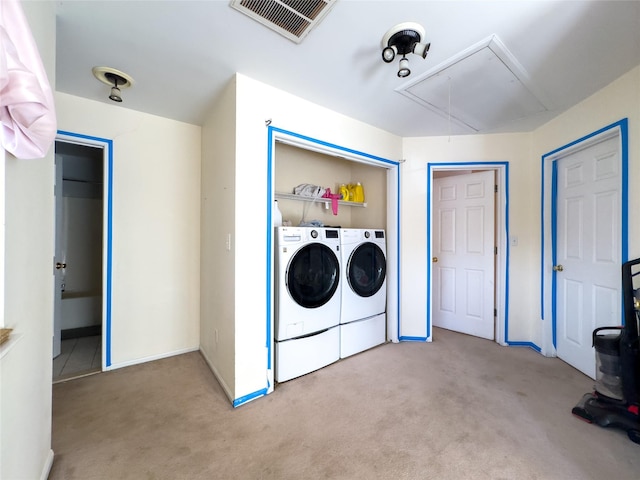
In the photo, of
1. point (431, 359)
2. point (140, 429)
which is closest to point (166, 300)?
point (140, 429)

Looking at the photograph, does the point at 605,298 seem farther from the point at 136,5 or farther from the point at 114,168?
the point at 114,168

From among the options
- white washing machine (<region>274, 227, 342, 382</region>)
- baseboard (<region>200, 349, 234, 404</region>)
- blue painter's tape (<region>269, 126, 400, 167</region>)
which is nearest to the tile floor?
baseboard (<region>200, 349, 234, 404</region>)

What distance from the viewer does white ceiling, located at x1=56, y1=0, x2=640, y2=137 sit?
4.18ft

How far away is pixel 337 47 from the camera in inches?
59.6

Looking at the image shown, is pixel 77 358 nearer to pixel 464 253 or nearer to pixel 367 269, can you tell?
pixel 367 269

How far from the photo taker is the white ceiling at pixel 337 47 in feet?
4.18

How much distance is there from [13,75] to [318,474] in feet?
6.14

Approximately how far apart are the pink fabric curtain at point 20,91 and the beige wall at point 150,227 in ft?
5.39

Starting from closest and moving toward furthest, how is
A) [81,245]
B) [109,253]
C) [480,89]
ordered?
[480,89], [109,253], [81,245]

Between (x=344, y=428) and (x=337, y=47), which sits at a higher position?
(x=337, y=47)

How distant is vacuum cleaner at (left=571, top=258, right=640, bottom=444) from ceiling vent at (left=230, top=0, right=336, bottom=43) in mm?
2211

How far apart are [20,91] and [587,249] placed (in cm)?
344

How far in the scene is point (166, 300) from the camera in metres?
2.48

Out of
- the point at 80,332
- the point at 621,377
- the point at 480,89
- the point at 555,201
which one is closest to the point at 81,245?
the point at 80,332
